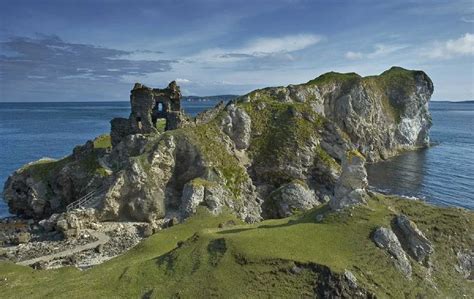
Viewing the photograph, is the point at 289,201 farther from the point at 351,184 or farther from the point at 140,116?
the point at 140,116

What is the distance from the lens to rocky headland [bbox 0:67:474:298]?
75.5 feet

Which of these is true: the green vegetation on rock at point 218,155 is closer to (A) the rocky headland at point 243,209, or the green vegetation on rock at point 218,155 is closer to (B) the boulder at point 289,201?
(A) the rocky headland at point 243,209

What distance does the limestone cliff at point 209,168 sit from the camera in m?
50.4

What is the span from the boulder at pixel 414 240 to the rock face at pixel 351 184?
2.77 m

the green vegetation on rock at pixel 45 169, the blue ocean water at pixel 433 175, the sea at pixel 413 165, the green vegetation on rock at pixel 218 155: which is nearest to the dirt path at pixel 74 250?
the green vegetation on rock at pixel 218 155

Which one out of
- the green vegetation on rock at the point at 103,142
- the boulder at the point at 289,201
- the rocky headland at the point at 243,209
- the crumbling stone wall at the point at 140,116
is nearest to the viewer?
the rocky headland at the point at 243,209

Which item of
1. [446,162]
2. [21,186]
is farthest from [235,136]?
[446,162]

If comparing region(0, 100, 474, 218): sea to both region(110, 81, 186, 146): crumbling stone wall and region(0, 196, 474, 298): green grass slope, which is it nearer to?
region(110, 81, 186, 146): crumbling stone wall

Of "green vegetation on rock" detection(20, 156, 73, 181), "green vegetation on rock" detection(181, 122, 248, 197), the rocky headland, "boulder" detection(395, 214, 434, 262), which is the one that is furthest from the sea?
"boulder" detection(395, 214, 434, 262)

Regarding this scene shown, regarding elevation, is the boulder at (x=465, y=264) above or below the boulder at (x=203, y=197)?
above

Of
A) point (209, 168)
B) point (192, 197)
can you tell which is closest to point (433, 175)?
point (209, 168)

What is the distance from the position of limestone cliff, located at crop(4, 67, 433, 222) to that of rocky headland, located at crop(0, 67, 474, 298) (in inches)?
6.9

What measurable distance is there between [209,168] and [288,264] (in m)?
32.1

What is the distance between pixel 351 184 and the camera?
27.8 metres
